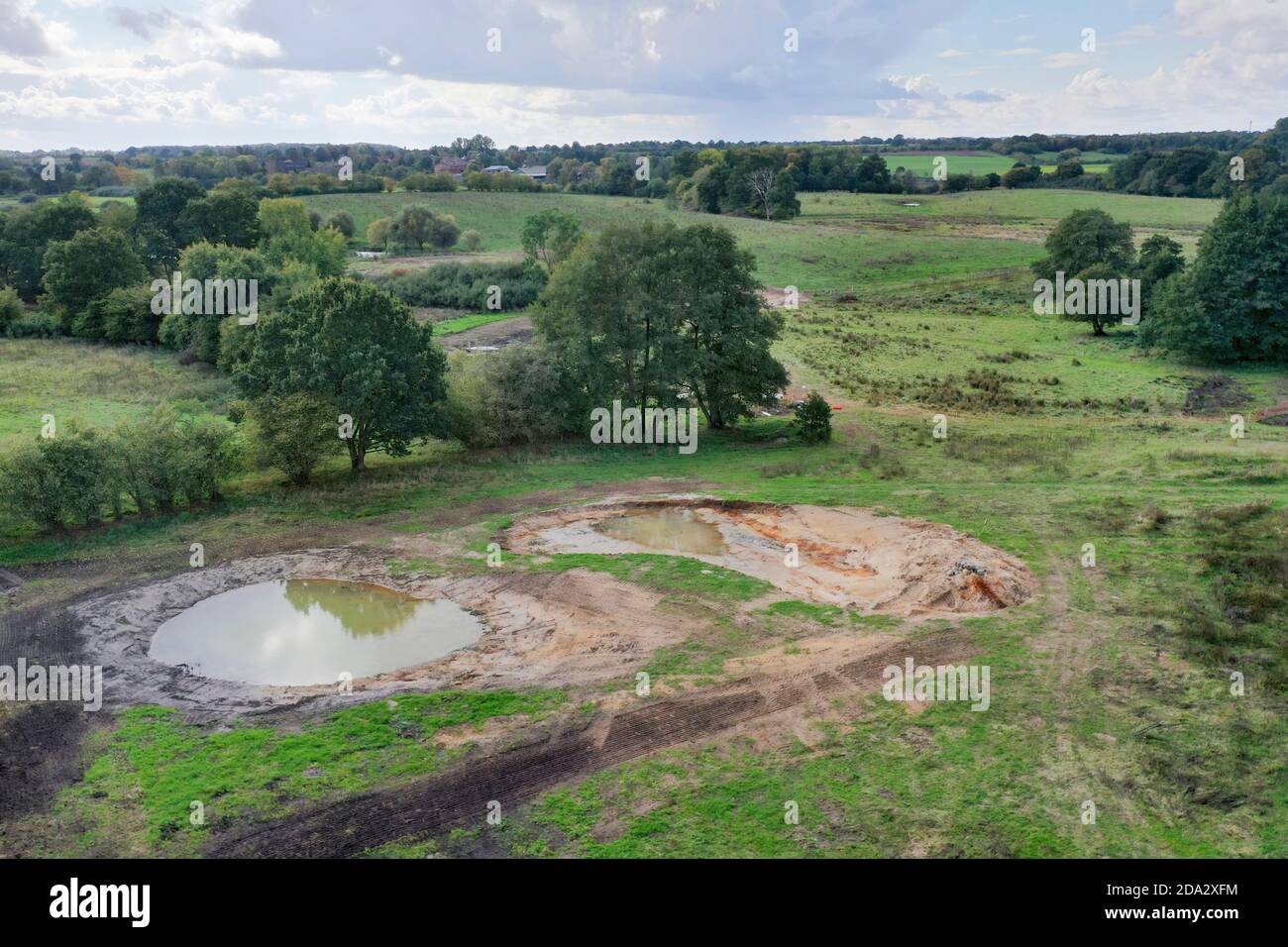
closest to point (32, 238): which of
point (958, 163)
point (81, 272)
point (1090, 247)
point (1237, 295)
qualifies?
point (81, 272)

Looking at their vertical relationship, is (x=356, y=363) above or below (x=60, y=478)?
above

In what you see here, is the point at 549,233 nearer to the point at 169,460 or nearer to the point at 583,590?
the point at 169,460

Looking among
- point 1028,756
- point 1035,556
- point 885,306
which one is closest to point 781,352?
point 885,306

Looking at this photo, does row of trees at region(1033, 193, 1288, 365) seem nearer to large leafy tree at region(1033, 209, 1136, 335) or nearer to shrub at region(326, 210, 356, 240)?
large leafy tree at region(1033, 209, 1136, 335)

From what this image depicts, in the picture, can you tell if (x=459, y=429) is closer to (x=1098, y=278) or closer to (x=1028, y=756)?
(x=1028, y=756)

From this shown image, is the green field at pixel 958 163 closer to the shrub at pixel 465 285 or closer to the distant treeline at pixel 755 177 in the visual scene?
the distant treeline at pixel 755 177

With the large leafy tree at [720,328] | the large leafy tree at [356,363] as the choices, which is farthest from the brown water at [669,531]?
the large leafy tree at [720,328]
